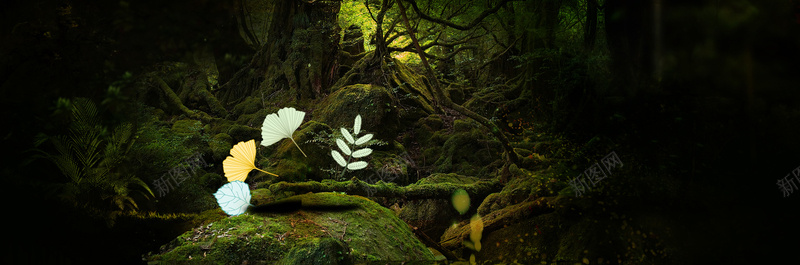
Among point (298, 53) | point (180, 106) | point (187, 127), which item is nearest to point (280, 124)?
point (187, 127)

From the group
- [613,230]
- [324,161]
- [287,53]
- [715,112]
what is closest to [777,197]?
[715,112]

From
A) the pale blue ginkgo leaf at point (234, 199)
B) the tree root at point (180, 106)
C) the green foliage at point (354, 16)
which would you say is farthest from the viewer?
the green foliage at point (354, 16)

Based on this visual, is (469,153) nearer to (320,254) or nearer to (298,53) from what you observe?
(298,53)

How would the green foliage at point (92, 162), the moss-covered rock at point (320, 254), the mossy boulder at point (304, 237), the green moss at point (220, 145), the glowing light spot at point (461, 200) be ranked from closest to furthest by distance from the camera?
the moss-covered rock at point (320, 254)
the mossy boulder at point (304, 237)
the green foliage at point (92, 162)
the glowing light spot at point (461, 200)
the green moss at point (220, 145)

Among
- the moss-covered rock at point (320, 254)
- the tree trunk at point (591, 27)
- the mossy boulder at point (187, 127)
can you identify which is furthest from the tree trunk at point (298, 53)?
the moss-covered rock at point (320, 254)

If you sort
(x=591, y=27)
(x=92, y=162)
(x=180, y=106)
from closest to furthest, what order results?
(x=92, y=162)
(x=591, y=27)
(x=180, y=106)

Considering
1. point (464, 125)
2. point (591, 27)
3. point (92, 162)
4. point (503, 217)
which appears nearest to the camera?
point (92, 162)

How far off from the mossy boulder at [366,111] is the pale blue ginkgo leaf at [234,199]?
2.57m

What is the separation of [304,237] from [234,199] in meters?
0.76

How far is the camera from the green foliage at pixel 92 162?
2.79m

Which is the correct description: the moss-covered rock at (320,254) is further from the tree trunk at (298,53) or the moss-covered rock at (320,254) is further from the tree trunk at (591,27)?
the tree trunk at (298,53)

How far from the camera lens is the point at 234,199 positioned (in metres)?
3.19

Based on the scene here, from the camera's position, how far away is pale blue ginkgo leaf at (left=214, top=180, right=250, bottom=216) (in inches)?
124

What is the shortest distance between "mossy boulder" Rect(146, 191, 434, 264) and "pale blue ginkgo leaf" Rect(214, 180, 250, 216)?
0.12 metres
